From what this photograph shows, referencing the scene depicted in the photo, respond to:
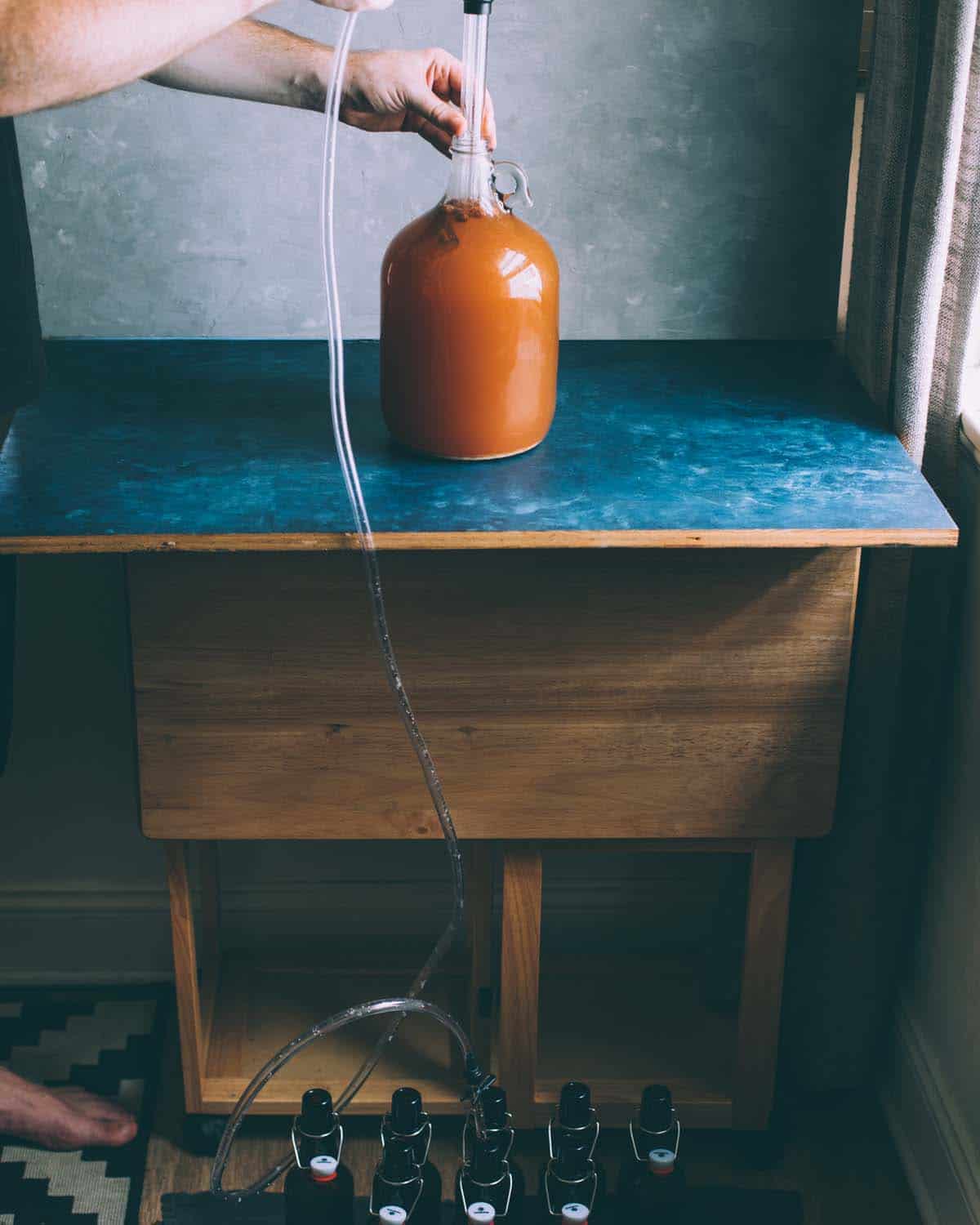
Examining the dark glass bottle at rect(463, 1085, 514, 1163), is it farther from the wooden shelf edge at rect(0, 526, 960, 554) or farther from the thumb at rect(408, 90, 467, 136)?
→ the thumb at rect(408, 90, 467, 136)

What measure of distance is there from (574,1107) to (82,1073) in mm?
824

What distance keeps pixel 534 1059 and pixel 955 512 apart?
0.79 meters

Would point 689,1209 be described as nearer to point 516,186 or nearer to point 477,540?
point 477,540

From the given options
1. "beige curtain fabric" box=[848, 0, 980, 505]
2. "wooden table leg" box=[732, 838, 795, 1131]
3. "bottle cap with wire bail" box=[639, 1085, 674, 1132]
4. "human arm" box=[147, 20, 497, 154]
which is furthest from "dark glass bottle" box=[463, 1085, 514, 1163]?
"human arm" box=[147, 20, 497, 154]

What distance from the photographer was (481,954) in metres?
1.78

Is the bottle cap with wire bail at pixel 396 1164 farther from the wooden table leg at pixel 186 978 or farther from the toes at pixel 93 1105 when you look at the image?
the toes at pixel 93 1105

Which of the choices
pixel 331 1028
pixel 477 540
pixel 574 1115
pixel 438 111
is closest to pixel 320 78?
pixel 438 111

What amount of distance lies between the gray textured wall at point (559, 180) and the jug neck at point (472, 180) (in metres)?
0.38

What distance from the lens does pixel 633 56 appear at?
5.47 ft

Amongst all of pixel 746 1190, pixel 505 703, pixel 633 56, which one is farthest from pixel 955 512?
pixel 746 1190

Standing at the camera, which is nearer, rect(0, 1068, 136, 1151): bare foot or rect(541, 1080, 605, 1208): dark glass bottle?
rect(541, 1080, 605, 1208): dark glass bottle

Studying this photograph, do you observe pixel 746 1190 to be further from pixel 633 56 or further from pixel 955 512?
pixel 633 56

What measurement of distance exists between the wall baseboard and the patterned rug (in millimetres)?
915

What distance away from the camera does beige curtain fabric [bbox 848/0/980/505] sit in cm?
137
